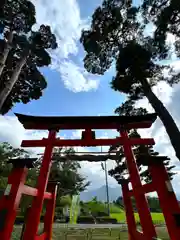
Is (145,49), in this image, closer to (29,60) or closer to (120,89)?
(120,89)

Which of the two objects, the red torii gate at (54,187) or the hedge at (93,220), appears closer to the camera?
the red torii gate at (54,187)

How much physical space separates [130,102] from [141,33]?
410 cm

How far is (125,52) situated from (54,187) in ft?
24.4

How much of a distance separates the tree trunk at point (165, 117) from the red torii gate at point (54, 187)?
274cm

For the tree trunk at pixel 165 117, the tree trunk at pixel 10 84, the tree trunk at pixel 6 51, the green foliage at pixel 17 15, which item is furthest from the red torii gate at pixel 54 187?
the green foliage at pixel 17 15

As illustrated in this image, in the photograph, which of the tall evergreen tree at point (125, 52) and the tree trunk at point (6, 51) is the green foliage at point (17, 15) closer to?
the tree trunk at point (6, 51)

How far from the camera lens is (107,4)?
9.48 meters

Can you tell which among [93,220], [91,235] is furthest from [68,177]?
[91,235]

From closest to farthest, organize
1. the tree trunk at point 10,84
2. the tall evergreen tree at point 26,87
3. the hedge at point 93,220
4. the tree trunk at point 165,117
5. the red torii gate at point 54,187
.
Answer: the red torii gate at point 54,187
the tree trunk at point 165,117
the tree trunk at point 10,84
the tall evergreen tree at point 26,87
the hedge at point 93,220

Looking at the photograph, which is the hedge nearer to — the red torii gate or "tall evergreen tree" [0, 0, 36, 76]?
the red torii gate

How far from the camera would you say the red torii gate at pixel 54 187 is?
256 cm

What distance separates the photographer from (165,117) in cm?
760

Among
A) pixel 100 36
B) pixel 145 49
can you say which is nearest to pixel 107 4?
pixel 100 36

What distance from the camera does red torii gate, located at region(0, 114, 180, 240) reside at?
2561mm
